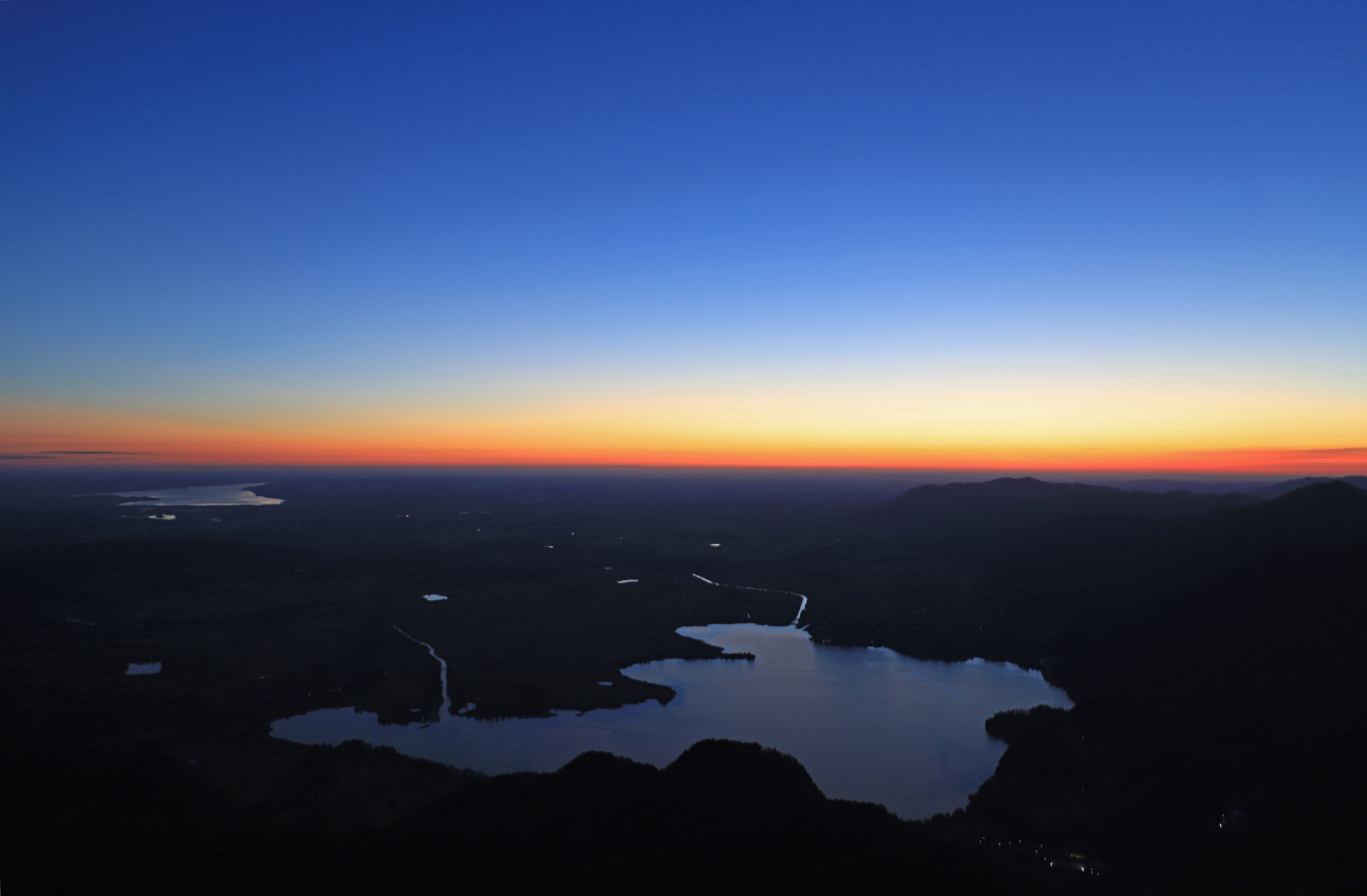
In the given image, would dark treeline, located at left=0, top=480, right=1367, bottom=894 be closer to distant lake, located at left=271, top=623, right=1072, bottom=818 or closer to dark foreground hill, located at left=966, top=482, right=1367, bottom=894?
dark foreground hill, located at left=966, top=482, right=1367, bottom=894

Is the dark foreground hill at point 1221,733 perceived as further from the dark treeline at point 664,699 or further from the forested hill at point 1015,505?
the forested hill at point 1015,505

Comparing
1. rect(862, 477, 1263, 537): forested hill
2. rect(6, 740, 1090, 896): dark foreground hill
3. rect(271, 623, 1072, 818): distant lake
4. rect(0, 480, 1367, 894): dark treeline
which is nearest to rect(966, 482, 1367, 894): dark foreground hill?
rect(0, 480, 1367, 894): dark treeline

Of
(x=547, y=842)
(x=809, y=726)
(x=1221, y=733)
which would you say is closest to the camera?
(x=547, y=842)

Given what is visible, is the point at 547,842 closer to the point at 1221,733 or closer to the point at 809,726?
the point at 809,726

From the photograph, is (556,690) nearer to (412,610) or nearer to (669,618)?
(669,618)

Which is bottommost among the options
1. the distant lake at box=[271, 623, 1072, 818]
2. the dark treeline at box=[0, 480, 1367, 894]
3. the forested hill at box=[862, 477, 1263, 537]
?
the distant lake at box=[271, 623, 1072, 818]

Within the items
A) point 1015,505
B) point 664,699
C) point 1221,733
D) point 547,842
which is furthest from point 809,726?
point 1015,505

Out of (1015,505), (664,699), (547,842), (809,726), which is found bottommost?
(809,726)

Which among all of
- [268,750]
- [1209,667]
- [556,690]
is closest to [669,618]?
[556,690]
